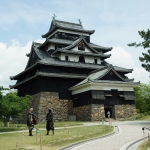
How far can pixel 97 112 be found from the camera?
31109 millimetres

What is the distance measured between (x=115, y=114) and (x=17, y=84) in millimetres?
20225

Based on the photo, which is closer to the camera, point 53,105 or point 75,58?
point 53,105

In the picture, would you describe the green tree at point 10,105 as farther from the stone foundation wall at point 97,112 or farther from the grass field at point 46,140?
the stone foundation wall at point 97,112

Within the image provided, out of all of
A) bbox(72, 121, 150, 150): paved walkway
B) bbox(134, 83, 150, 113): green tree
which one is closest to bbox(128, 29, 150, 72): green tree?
bbox(72, 121, 150, 150): paved walkway

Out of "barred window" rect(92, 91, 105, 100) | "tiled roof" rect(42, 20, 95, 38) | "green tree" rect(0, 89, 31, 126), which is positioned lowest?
"green tree" rect(0, 89, 31, 126)

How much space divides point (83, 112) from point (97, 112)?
2.49 m

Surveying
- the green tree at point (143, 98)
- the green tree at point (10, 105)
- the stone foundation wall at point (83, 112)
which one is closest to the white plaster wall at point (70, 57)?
the stone foundation wall at point (83, 112)

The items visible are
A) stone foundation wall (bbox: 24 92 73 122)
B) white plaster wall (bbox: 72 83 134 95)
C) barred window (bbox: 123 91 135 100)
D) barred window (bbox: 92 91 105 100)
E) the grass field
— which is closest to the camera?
the grass field

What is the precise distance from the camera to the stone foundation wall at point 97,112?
30750mm

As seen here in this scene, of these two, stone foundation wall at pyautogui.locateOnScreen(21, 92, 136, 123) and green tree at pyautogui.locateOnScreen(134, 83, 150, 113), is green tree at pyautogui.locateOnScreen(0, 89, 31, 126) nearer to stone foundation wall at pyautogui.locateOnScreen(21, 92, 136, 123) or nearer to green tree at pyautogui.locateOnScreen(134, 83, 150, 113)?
stone foundation wall at pyautogui.locateOnScreen(21, 92, 136, 123)

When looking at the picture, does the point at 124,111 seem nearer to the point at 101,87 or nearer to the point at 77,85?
the point at 101,87

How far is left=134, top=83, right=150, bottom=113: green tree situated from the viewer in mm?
48606

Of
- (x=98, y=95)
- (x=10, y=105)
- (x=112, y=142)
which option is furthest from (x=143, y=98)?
(x=112, y=142)

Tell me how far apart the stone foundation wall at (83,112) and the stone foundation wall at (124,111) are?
14.3 ft
